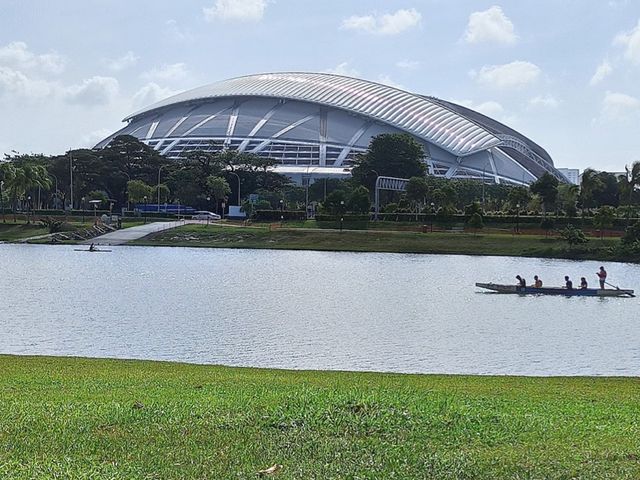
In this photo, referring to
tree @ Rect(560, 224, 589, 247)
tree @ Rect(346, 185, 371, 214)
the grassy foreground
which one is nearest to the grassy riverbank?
tree @ Rect(560, 224, 589, 247)

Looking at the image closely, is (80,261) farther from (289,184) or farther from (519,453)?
(289,184)

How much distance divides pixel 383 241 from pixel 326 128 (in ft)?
172

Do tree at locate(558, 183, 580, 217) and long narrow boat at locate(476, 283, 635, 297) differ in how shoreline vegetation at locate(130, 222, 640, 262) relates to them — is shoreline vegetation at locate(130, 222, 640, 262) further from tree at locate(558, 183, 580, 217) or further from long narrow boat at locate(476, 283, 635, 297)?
long narrow boat at locate(476, 283, 635, 297)

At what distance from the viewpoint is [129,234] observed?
70875mm

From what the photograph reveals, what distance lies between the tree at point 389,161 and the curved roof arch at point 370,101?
1513 centimetres

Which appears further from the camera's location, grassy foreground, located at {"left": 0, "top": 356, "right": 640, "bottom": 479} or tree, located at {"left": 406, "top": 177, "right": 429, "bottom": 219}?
tree, located at {"left": 406, "top": 177, "right": 429, "bottom": 219}

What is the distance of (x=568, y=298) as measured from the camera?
3547 centimetres

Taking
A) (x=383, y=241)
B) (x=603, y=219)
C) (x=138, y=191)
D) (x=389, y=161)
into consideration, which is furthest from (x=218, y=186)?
(x=603, y=219)

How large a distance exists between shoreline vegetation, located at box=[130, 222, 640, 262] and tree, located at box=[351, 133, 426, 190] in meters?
19.6

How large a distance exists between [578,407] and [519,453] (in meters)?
3.10

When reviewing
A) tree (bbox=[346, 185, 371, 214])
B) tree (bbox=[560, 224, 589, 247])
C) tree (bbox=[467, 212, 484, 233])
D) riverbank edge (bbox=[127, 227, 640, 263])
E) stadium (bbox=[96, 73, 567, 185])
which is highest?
stadium (bbox=[96, 73, 567, 185])

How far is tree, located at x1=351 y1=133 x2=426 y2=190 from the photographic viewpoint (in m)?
91.0

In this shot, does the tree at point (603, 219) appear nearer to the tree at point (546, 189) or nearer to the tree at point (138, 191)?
the tree at point (546, 189)

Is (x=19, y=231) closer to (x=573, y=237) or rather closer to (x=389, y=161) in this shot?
(x=389, y=161)
